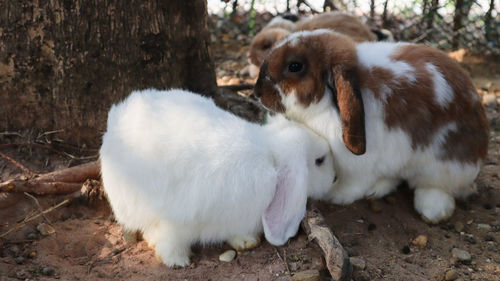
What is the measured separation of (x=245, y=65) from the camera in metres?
6.38

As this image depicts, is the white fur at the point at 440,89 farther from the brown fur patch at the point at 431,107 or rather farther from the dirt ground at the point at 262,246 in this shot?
the dirt ground at the point at 262,246

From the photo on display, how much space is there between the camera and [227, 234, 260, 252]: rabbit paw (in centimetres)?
274

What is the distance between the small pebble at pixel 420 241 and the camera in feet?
9.79

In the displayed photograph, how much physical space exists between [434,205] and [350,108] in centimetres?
94

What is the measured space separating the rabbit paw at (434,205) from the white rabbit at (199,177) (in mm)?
864

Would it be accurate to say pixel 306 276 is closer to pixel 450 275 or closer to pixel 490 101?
A: pixel 450 275

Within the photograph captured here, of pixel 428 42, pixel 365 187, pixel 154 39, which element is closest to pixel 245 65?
pixel 428 42

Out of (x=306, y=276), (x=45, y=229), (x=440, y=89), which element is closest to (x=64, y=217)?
(x=45, y=229)

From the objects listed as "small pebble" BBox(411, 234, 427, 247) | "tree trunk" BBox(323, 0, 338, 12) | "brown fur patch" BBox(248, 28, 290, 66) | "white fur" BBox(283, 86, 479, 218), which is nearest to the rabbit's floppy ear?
"white fur" BBox(283, 86, 479, 218)

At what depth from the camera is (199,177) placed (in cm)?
249

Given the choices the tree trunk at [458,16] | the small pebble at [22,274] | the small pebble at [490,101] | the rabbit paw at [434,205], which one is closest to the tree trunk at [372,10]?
the tree trunk at [458,16]

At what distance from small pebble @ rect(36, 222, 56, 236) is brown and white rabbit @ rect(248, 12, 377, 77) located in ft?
7.05

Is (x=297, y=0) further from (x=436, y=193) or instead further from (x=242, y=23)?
(x=436, y=193)

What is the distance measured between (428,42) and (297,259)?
4700mm
